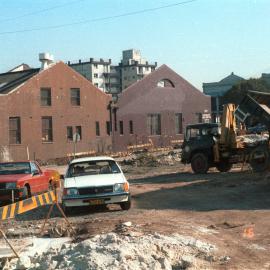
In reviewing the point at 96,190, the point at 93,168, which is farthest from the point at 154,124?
the point at 96,190

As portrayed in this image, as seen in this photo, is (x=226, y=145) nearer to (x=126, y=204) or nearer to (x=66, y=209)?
(x=126, y=204)

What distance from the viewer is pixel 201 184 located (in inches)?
857

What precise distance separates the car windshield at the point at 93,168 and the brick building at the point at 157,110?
38871 millimetres

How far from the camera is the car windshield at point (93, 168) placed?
15.7 meters

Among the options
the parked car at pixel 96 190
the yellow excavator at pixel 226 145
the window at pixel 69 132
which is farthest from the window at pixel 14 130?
the parked car at pixel 96 190

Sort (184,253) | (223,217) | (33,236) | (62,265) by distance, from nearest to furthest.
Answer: (62,265), (184,253), (33,236), (223,217)

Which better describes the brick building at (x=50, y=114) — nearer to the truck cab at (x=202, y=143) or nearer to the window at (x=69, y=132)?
the window at (x=69, y=132)

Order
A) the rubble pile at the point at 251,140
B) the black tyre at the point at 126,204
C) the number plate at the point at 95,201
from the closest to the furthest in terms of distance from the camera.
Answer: the number plate at the point at 95,201 < the black tyre at the point at 126,204 < the rubble pile at the point at 251,140

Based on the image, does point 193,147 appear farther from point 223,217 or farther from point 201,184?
point 223,217

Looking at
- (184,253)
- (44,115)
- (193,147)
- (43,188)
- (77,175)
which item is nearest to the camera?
(184,253)

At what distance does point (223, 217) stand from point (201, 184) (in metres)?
8.21

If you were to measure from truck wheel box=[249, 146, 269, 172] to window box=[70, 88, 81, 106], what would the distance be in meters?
28.9

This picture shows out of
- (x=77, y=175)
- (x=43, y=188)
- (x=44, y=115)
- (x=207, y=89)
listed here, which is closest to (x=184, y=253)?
(x=77, y=175)

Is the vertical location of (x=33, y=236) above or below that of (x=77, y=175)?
below
